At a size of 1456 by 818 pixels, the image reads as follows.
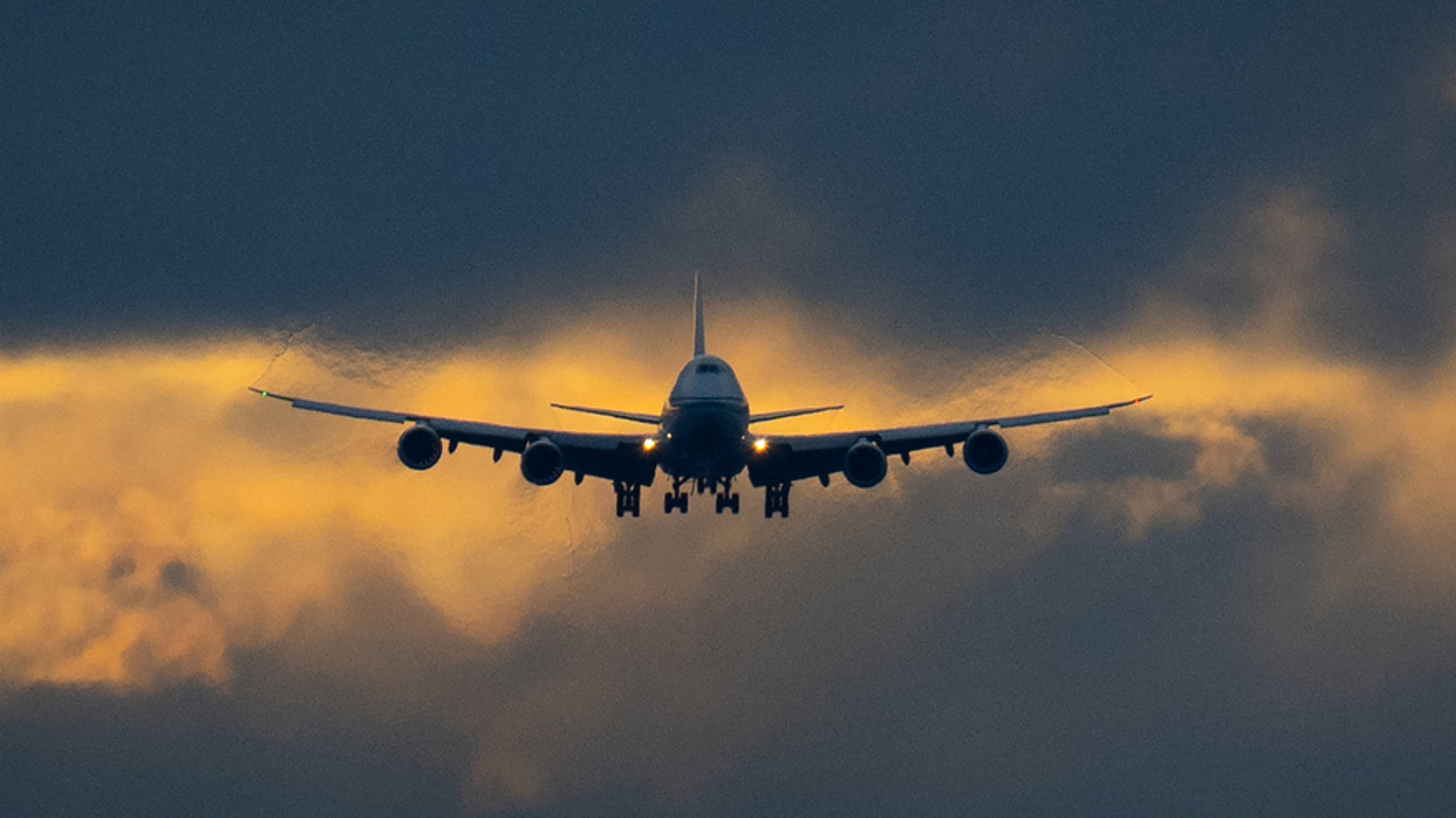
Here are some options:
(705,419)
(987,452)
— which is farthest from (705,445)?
(987,452)

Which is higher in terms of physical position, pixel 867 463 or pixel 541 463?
pixel 867 463

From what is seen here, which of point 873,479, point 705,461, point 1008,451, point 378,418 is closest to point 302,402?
point 378,418

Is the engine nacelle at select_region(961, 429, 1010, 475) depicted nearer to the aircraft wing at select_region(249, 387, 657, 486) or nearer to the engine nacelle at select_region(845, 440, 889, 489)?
the engine nacelle at select_region(845, 440, 889, 489)

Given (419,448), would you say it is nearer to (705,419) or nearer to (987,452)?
(705,419)

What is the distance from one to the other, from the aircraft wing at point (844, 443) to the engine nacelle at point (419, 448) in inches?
544

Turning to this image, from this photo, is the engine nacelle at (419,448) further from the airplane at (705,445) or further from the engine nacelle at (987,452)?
the engine nacelle at (987,452)

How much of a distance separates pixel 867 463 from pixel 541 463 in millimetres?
13527

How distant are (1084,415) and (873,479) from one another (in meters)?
9.18

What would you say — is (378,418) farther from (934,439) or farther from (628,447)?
(934,439)

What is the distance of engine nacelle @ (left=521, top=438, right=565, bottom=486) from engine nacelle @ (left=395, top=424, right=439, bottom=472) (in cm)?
376

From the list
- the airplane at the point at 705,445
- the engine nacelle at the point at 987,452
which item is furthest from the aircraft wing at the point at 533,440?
the engine nacelle at the point at 987,452

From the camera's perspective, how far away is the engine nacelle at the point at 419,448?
289 ft

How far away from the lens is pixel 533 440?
8881cm

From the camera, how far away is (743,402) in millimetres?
85375
